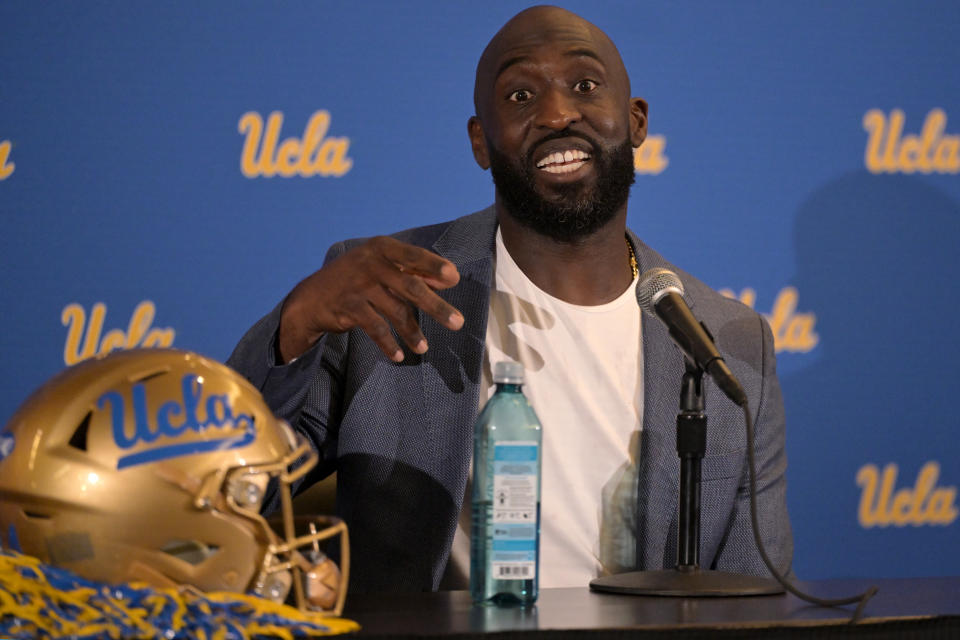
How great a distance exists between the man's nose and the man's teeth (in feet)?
0.18

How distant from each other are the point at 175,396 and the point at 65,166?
1713 millimetres

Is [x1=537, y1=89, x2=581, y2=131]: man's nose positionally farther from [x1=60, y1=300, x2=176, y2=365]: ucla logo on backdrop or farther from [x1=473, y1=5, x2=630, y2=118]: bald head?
[x1=60, y1=300, x2=176, y2=365]: ucla logo on backdrop

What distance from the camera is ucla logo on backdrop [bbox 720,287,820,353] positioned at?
2.66 metres

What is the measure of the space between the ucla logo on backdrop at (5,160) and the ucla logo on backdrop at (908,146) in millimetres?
2171

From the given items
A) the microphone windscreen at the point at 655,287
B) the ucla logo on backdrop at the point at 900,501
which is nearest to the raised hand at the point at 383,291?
the microphone windscreen at the point at 655,287

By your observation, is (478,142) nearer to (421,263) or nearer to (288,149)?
(288,149)

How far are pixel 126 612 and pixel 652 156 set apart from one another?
6.82ft

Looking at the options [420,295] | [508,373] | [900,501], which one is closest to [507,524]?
[508,373]

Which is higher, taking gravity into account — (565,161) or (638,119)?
(638,119)

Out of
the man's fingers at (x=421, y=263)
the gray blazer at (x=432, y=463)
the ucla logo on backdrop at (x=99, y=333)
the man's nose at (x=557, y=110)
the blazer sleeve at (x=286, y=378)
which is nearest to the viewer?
the man's fingers at (x=421, y=263)

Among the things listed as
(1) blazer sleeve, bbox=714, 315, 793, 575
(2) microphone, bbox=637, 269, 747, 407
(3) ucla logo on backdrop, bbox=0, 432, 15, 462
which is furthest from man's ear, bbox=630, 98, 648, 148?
(3) ucla logo on backdrop, bbox=0, 432, 15, 462

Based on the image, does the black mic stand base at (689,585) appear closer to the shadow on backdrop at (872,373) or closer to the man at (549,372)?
the man at (549,372)

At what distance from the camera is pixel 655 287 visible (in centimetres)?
132

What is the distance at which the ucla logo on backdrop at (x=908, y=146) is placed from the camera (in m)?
2.76
